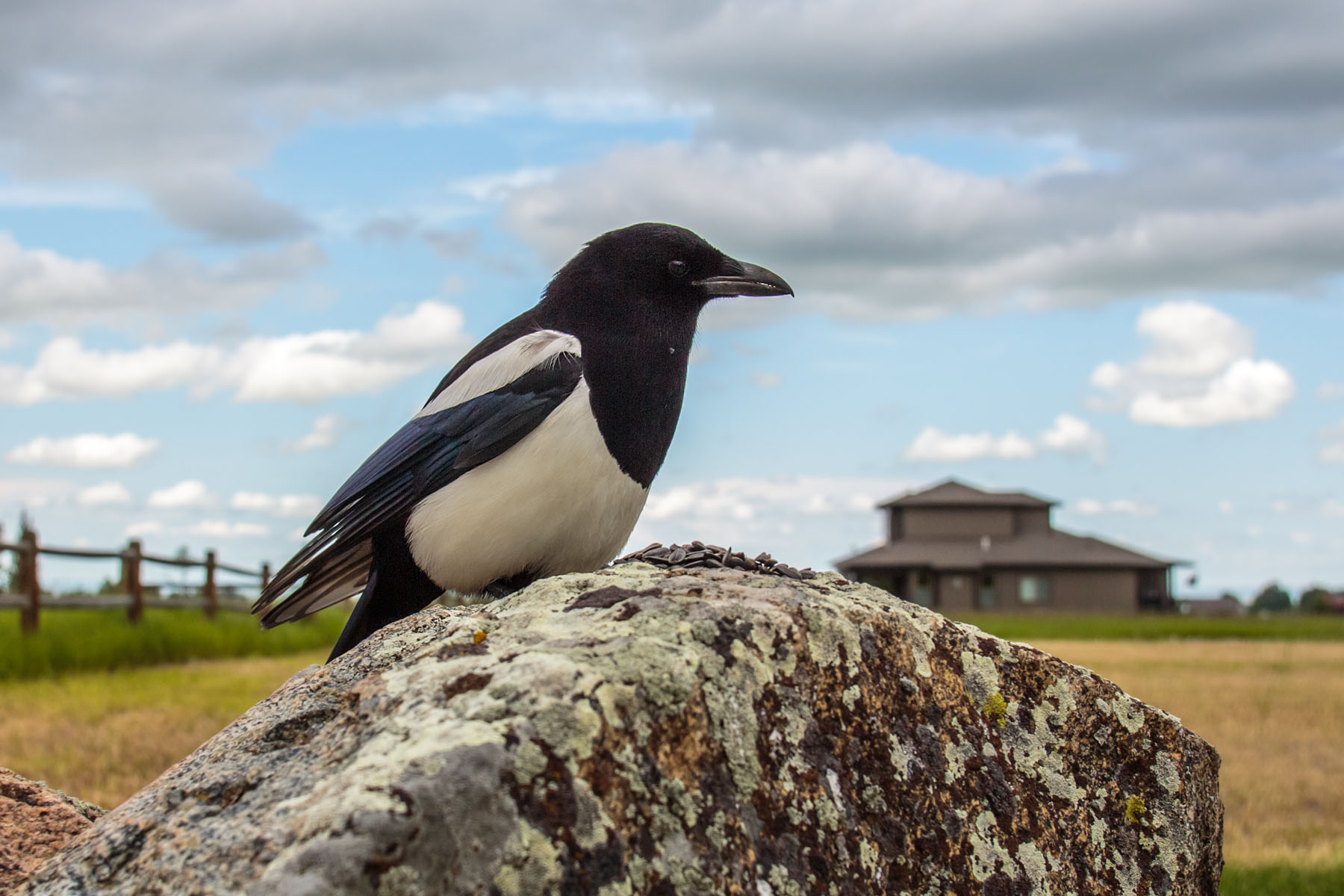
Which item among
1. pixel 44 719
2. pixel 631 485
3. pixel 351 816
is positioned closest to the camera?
pixel 351 816

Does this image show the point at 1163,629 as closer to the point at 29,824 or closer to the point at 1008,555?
the point at 1008,555

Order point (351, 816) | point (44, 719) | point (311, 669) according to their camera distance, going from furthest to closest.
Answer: point (44, 719) < point (311, 669) < point (351, 816)

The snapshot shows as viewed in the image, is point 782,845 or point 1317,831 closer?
point 782,845

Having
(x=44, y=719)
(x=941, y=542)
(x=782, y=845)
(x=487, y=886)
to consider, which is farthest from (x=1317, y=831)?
(x=941, y=542)

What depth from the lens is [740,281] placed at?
3812 millimetres

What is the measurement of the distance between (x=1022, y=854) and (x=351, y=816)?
141cm

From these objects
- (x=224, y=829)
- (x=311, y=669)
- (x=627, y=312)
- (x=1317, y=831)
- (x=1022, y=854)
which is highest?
(x=627, y=312)

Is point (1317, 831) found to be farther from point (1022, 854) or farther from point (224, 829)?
point (224, 829)

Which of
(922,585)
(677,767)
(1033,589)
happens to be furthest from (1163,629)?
(677,767)

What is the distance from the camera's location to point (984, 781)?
2.46 metres

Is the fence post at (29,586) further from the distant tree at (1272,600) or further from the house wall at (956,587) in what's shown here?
the distant tree at (1272,600)

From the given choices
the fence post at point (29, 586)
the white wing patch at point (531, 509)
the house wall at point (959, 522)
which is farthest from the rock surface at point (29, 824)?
the house wall at point (959, 522)

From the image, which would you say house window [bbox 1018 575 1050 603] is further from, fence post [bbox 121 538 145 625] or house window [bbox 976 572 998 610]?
fence post [bbox 121 538 145 625]

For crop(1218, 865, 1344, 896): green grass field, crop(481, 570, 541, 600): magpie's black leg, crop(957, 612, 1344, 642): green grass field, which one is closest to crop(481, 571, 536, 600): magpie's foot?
crop(481, 570, 541, 600): magpie's black leg
